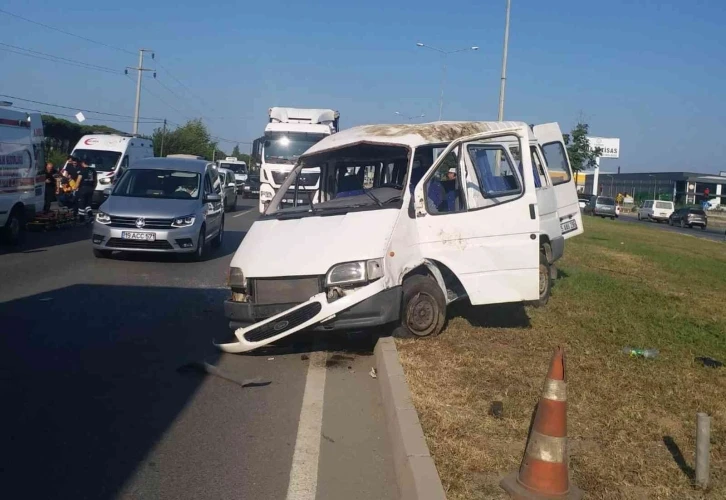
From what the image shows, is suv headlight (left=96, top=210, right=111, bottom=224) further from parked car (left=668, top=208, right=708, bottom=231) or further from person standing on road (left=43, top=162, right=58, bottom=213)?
parked car (left=668, top=208, right=708, bottom=231)

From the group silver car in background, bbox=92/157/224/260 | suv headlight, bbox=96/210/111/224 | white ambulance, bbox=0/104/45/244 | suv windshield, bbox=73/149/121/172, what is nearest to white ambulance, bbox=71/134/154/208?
suv windshield, bbox=73/149/121/172

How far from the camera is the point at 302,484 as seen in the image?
4914 mm

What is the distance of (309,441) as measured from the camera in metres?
5.70

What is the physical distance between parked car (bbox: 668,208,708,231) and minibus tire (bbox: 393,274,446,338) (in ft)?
171

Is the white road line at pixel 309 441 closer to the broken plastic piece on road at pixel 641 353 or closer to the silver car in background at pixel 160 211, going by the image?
the broken plastic piece on road at pixel 641 353

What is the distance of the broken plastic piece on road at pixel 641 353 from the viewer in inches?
309

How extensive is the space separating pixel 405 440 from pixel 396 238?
307cm

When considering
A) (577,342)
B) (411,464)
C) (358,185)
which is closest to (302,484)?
(411,464)

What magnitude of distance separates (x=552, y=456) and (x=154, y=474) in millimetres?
2408

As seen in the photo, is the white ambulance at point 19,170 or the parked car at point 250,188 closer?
the white ambulance at point 19,170

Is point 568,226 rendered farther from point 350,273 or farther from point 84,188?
point 84,188

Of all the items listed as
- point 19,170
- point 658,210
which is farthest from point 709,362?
point 658,210

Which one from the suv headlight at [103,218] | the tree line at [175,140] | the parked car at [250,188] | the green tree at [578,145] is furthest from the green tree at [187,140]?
the suv headlight at [103,218]

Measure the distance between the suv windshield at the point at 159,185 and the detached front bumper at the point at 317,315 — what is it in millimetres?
8211
